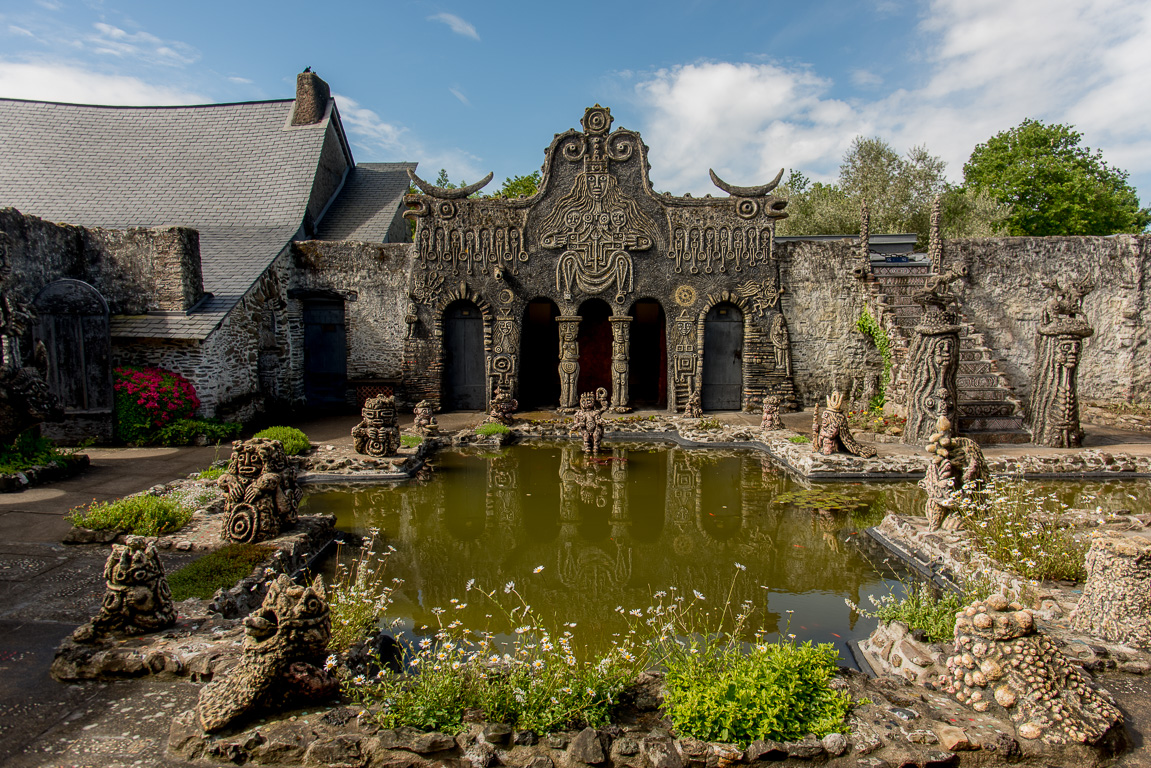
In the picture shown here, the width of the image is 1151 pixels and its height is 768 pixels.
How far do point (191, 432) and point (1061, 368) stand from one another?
618 inches

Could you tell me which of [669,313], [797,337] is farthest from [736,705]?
[797,337]

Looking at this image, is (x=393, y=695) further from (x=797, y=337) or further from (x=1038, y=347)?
(x=797, y=337)

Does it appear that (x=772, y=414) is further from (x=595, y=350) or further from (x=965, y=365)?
(x=595, y=350)

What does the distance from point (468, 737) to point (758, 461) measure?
27.9 ft

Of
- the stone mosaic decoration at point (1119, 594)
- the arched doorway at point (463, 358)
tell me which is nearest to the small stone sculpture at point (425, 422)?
the arched doorway at point (463, 358)

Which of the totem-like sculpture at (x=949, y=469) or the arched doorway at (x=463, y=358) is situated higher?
the arched doorway at (x=463, y=358)

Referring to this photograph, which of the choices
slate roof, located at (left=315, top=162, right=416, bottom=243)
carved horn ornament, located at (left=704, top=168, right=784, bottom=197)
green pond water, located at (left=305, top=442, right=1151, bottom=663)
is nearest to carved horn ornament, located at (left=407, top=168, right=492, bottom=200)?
carved horn ornament, located at (left=704, top=168, right=784, bottom=197)

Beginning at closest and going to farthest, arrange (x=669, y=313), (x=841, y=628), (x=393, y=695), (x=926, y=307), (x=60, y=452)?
(x=393, y=695)
(x=841, y=628)
(x=60, y=452)
(x=926, y=307)
(x=669, y=313)

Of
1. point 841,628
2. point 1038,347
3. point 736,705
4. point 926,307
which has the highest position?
point 926,307

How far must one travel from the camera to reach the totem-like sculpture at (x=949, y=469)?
694 centimetres

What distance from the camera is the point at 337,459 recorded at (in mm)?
9992

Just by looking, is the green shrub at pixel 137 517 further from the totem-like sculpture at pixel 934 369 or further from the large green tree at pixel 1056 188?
the large green tree at pixel 1056 188

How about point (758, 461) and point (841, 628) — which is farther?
point (758, 461)

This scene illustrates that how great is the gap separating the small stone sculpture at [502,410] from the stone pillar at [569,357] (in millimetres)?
1609
